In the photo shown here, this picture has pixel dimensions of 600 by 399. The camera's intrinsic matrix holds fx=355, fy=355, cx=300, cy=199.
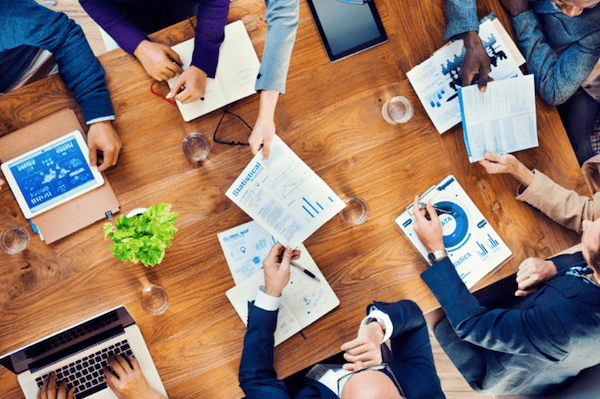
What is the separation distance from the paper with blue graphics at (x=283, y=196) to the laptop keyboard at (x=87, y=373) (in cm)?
64

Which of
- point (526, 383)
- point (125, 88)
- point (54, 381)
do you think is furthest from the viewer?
point (526, 383)

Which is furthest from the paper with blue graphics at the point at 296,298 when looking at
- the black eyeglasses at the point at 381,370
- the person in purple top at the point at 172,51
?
the person in purple top at the point at 172,51

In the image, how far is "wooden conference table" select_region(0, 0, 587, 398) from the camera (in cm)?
120

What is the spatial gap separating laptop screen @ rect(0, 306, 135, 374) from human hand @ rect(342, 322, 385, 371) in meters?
0.72

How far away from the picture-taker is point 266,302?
114 cm

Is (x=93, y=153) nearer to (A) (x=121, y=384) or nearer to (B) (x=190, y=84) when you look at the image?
(B) (x=190, y=84)

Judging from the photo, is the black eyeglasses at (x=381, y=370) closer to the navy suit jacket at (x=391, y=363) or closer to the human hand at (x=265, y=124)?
the navy suit jacket at (x=391, y=363)

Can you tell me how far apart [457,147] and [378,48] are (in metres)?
0.46

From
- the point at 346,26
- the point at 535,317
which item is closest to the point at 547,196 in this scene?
the point at 535,317

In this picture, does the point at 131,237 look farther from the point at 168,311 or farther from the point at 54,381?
the point at 54,381

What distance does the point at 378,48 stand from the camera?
1.28 metres

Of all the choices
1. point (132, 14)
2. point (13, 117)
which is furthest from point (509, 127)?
point (13, 117)

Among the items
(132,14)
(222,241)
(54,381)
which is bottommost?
(54,381)

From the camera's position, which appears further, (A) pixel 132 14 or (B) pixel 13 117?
(A) pixel 132 14
